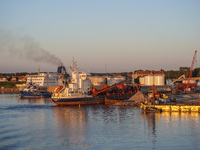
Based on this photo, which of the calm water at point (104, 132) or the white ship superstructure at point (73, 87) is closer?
the calm water at point (104, 132)

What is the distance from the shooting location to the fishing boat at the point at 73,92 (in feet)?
245

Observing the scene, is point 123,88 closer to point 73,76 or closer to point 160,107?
point 73,76

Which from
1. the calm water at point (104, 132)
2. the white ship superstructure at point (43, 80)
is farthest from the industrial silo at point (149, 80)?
the calm water at point (104, 132)

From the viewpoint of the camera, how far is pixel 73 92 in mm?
76750

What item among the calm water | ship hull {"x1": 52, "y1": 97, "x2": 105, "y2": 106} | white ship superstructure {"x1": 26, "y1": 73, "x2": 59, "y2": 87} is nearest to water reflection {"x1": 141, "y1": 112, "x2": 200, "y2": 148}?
the calm water

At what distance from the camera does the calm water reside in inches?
1286

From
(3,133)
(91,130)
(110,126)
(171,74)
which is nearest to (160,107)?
(110,126)

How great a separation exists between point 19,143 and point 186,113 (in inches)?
1302

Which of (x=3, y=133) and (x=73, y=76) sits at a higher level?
(x=73, y=76)

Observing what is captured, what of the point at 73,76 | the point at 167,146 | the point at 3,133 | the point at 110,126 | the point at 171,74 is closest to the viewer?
Result: the point at 167,146

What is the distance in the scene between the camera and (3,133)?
126ft

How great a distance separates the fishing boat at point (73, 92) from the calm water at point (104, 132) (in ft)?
69.2

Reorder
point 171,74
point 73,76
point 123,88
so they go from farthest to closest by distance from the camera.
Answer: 1. point 171,74
2. point 123,88
3. point 73,76

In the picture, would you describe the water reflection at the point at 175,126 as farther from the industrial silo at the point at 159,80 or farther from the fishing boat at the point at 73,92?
the industrial silo at the point at 159,80
